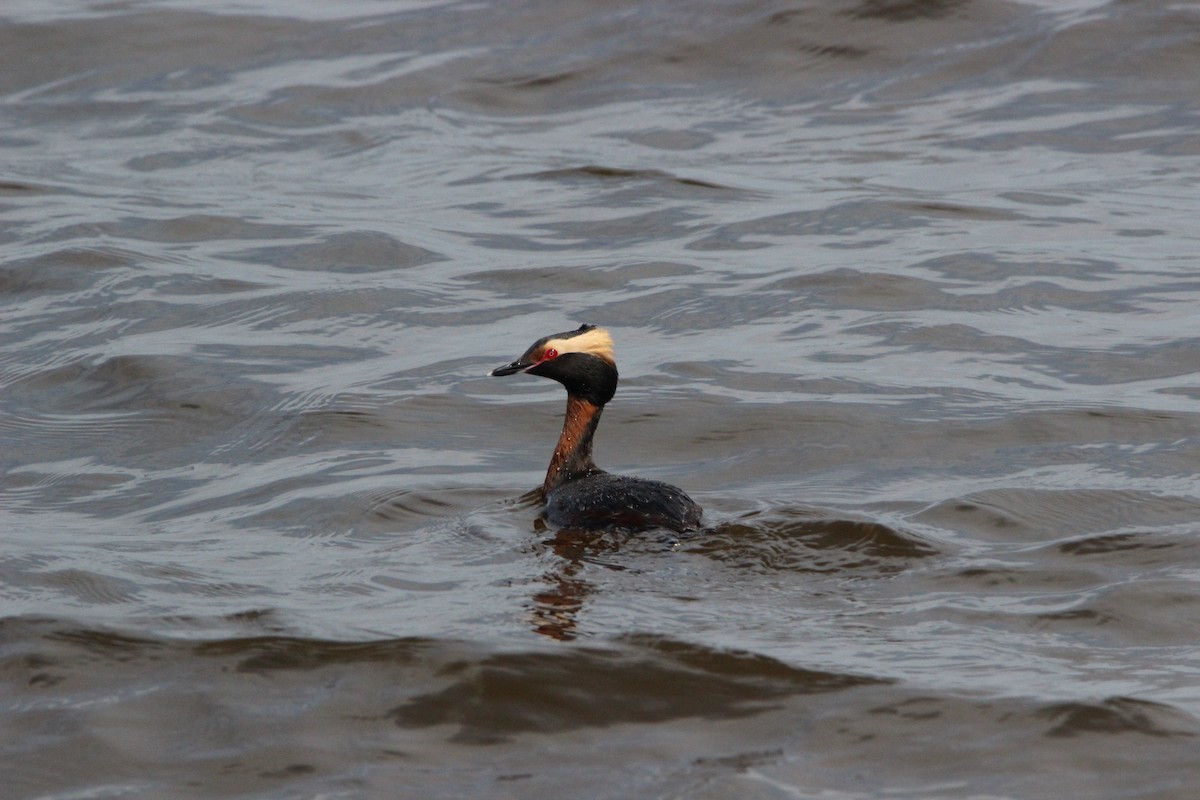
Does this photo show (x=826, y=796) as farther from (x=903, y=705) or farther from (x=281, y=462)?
(x=281, y=462)

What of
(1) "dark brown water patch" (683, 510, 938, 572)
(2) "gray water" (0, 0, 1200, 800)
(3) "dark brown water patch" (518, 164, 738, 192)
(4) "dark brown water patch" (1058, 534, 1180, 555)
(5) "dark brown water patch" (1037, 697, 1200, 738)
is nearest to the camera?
(5) "dark brown water patch" (1037, 697, 1200, 738)

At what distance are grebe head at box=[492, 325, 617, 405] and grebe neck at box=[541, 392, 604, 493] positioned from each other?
0.09 meters

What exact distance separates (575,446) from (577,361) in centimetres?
42

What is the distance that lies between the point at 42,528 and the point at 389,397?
252 cm

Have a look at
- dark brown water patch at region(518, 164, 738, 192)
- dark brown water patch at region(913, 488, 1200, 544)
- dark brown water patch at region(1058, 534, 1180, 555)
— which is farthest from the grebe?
dark brown water patch at region(518, 164, 738, 192)

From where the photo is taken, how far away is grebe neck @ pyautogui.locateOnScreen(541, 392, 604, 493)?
813cm

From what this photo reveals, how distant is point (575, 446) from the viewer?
27.0ft

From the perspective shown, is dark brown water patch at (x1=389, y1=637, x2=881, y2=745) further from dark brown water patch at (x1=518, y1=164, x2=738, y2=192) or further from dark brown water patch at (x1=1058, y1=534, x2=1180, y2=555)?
dark brown water patch at (x1=518, y1=164, x2=738, y2=192)

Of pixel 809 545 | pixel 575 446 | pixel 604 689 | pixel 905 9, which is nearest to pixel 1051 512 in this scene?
pixel 809 545

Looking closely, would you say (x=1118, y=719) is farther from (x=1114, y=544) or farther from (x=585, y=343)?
(x=585, y=343)

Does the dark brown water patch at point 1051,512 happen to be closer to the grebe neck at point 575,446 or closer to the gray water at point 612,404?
the gray water at point 612,404

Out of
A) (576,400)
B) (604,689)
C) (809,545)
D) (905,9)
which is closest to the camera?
(604,689)

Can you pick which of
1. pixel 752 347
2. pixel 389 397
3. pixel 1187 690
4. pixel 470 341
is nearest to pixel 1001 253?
pixel 752 347

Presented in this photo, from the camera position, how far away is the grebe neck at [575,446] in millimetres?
8133
